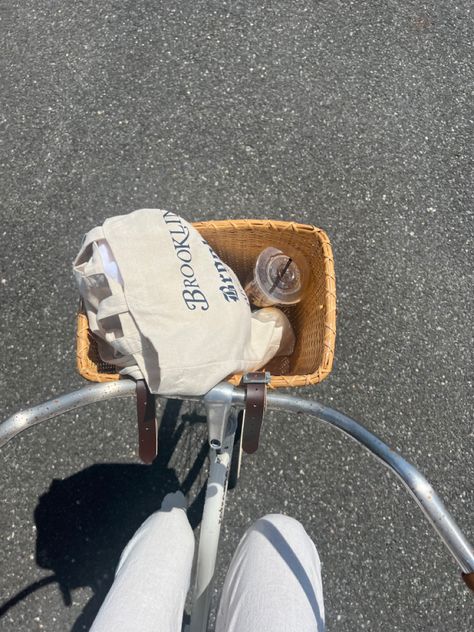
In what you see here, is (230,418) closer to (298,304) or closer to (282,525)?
(282,525)

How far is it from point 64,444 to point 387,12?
2.12m

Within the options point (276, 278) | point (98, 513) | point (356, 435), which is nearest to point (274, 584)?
point (356, 435)

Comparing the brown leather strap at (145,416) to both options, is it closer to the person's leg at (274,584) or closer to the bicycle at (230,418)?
the bicycle at (230,418)

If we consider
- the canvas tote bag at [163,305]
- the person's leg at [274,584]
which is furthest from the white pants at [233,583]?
the canvas tote bag at [163,305]

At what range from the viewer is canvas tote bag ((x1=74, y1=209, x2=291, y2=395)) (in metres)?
0.87

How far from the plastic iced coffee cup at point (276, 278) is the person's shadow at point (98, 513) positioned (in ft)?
1.78

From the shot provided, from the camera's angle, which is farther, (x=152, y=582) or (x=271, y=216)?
(x=271, y=216)

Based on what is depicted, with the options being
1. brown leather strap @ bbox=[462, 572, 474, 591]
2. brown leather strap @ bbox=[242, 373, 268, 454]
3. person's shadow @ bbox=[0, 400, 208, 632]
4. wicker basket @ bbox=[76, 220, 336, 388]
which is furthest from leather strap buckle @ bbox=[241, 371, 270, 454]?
person's shadow @ bbox=[0, 400, 208, 632]

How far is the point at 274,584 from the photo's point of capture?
795 mm

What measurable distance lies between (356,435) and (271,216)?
1.17 m

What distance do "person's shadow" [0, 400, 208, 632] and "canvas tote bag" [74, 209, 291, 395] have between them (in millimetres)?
643

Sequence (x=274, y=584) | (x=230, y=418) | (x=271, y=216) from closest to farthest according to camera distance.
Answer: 1. (x=274, y=584)
2. (x=230, y=418)
3. (x=271, y=216)

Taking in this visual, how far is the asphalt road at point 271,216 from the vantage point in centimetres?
147

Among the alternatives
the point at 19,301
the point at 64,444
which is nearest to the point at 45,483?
the point at 64,444
